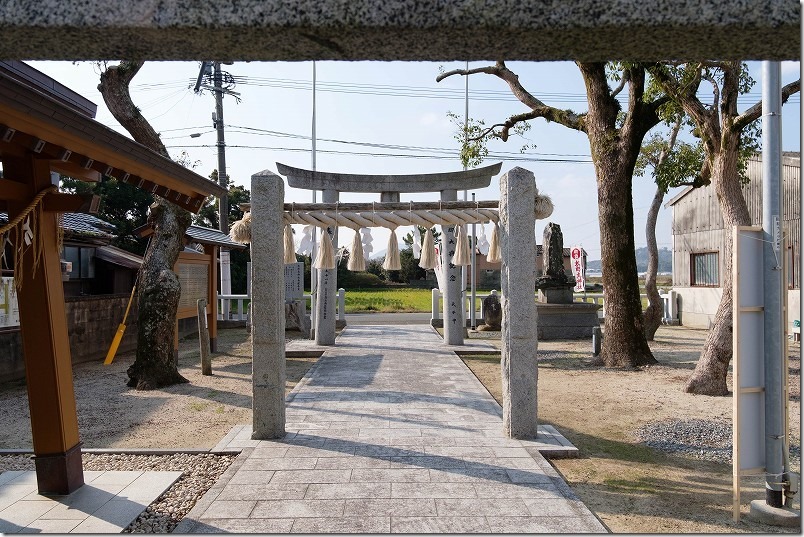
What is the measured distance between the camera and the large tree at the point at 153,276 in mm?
9508

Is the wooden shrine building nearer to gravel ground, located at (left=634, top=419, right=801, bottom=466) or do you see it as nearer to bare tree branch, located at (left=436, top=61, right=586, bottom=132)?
gravel ground, located at (left=634, top=419, right=801, bottom=466)

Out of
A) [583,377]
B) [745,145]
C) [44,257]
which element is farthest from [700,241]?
[44,257]

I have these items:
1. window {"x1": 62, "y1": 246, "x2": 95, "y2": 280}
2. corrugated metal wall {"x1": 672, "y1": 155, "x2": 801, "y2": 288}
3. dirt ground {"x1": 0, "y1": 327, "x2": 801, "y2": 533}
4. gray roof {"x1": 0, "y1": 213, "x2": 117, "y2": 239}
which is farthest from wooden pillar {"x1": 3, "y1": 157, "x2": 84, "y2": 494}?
corrugated metal wall {"x1": 672, "y1": 155, "x2": 801, "y2": 288}

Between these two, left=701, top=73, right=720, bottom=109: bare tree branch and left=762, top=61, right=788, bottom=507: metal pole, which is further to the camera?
left=701, top=73, right=720, bottom=109: bare tree branch

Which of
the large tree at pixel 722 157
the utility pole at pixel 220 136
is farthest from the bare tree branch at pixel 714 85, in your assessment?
the utility pole at pixel 220 136

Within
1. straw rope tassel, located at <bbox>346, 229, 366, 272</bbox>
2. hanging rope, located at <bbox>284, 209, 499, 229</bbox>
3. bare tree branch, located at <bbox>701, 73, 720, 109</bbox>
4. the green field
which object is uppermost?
bare tree branch, located at <bbox>701, 73, 720, 109</bbox>

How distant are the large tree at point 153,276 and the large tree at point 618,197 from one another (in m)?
8.07

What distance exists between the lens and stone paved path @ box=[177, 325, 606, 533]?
4086 millimetres

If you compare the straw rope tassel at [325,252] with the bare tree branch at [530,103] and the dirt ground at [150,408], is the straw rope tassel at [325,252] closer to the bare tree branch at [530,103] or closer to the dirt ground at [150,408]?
the dirt ground at [150,408]

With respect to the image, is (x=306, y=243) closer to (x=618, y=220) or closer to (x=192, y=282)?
(x=192, y=282)

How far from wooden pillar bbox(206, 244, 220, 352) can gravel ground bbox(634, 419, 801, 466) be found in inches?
394

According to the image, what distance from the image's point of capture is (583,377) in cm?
1069

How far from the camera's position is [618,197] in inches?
464

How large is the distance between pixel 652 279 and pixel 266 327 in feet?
44.9
